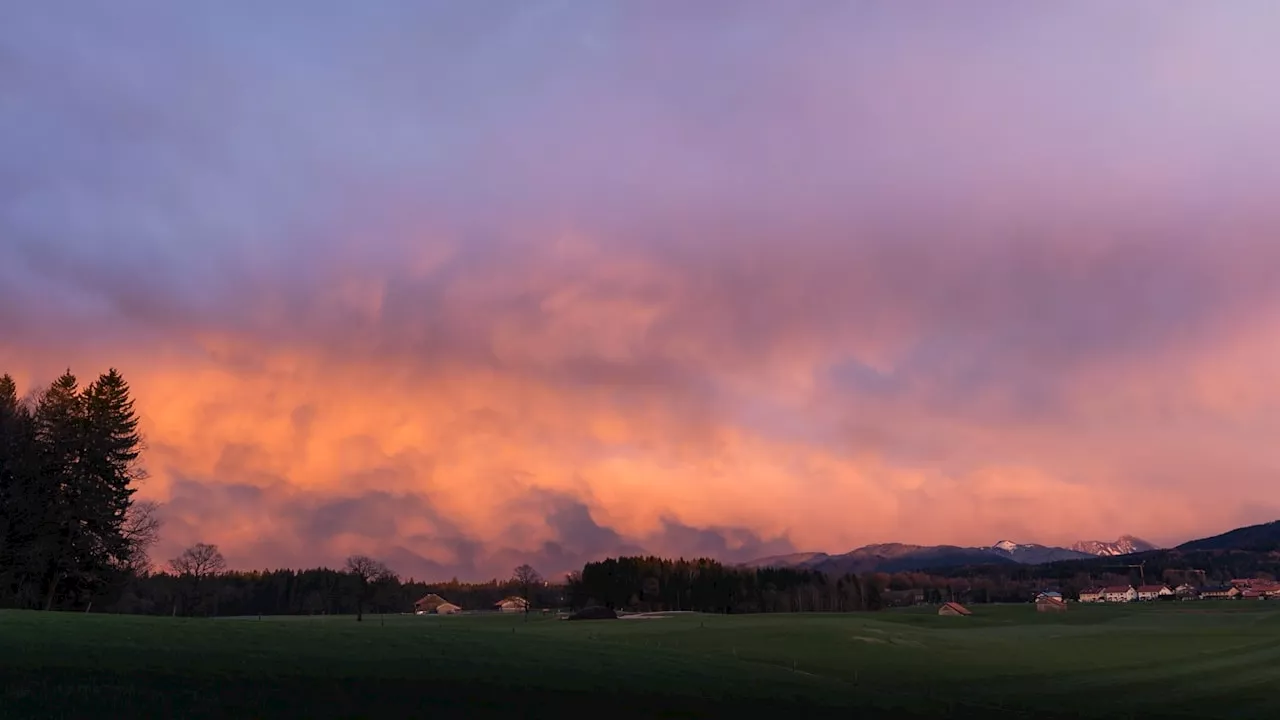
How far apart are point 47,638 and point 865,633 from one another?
84450 mm

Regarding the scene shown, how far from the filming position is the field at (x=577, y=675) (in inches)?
1181

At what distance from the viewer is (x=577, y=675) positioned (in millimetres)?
45688

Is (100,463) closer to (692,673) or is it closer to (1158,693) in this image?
(692,673)

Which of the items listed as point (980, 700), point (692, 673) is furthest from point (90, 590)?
point (980, 700)

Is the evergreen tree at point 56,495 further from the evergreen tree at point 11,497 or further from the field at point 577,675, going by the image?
the field at point 577,675

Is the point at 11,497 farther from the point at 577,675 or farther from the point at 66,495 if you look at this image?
the point at 577,675

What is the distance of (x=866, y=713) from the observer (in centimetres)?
4034

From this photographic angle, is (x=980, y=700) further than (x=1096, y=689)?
No

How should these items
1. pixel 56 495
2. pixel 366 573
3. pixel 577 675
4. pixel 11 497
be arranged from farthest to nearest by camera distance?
1. pixel 366 573
2. pixel 56 495
3. pixel 11 497
4. pixel 577 675

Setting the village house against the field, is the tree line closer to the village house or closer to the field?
the field

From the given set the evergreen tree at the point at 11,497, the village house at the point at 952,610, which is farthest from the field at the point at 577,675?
the village house at the point at 952,610

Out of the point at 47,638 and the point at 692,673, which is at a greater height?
the point at 47,638

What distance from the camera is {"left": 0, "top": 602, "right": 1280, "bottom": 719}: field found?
98.4ft

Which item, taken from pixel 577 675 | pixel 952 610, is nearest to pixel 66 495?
pixel 577 675
